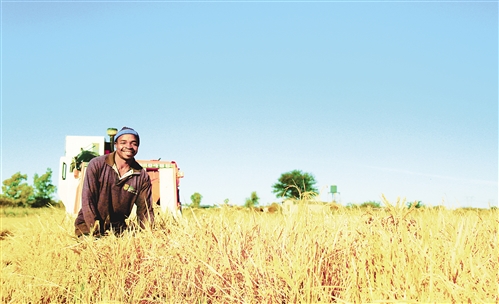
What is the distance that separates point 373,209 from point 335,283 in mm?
1025

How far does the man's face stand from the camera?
509cm

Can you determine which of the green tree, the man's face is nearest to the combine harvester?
the man's face

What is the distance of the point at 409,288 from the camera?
78.4 inches

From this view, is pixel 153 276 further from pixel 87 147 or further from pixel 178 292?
pixel 87 147

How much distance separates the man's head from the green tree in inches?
1019

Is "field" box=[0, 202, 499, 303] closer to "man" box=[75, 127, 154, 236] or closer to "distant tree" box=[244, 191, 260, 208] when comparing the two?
"distant tree" box=[244, 191, 260, 208]

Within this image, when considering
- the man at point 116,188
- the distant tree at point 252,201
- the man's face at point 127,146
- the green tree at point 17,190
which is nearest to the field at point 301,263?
the distant tree at point 252,201

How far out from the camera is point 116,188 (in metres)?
5.39

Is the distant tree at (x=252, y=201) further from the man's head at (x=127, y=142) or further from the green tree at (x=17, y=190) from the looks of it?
the green tree at (x=17, y=190)

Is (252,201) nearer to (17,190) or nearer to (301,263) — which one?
(301,263)

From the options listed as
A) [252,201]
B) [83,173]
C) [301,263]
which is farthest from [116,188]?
[83,173]

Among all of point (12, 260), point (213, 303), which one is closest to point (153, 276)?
point (213, 303)

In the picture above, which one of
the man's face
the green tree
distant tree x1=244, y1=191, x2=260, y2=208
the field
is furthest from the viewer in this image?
the green tree

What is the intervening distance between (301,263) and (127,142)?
11.2ft
